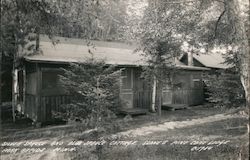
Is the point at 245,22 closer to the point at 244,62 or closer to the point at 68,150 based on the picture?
the point at 244,62

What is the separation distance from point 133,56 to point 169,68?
189 inches

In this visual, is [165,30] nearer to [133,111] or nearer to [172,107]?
[133,111]

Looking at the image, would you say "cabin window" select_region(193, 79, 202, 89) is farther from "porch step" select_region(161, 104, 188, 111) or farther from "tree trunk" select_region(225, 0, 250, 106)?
"tree trunk" select_region(225, 0, 250, 106)

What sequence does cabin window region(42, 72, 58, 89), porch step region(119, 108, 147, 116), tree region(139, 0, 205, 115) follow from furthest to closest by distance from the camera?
porch step region(119, 108, 147, 116) < cabin window region(42, 72, 58, 89) < tree region(139, 0, 205, 115)

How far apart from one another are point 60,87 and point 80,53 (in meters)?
3.32

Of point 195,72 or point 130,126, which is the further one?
point 195,72

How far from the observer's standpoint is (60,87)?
1285cm

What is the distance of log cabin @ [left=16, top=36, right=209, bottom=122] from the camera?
12234mm

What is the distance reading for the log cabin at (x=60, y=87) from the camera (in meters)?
12.2

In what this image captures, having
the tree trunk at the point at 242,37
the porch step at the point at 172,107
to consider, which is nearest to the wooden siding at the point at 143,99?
the porch step at the point at 172,107

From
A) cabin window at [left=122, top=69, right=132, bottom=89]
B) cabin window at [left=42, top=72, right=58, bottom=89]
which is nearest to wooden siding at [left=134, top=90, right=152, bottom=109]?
cabin window at [left=122, top=69, right=132, bottom=89]

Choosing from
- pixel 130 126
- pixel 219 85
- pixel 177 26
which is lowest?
pixel 130 126

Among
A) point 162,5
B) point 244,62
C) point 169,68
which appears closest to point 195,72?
point 169,68

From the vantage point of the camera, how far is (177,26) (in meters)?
9.98
